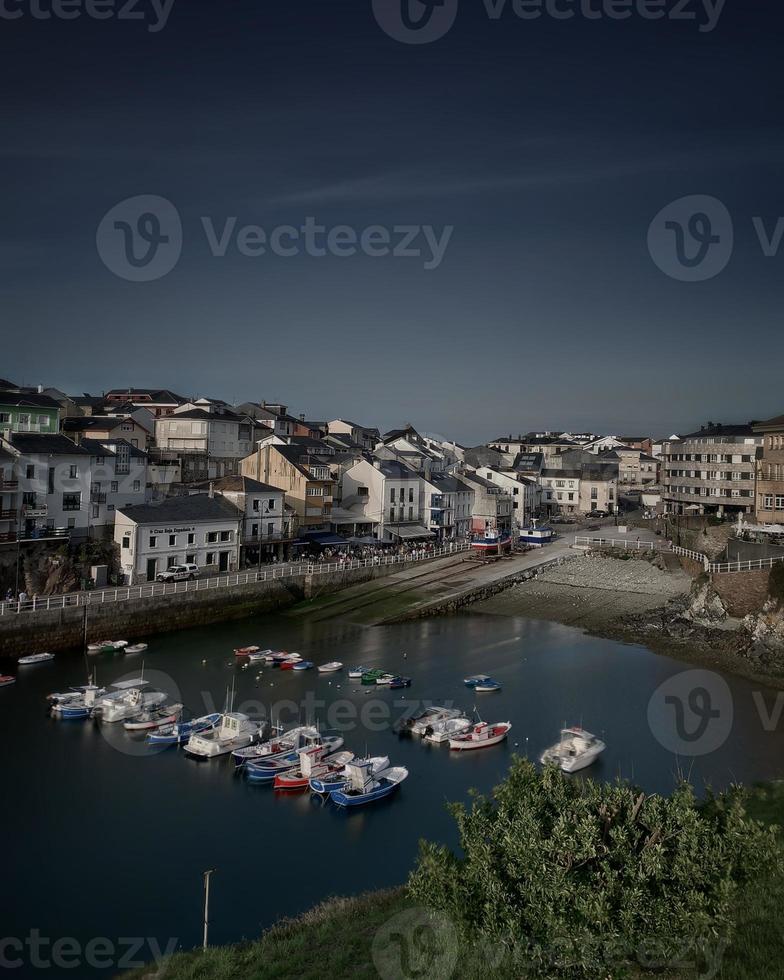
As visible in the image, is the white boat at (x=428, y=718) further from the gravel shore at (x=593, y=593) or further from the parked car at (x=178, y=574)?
the parked car at (x=178, y=574)

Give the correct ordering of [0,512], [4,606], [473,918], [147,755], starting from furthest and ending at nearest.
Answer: [0,512], [4,606], [147,755], [473,918]

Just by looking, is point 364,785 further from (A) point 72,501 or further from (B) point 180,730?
(A) point 72,501

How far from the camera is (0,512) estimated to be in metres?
34.4

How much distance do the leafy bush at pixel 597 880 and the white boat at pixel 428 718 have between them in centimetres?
1490

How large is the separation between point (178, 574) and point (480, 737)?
21.2 meters

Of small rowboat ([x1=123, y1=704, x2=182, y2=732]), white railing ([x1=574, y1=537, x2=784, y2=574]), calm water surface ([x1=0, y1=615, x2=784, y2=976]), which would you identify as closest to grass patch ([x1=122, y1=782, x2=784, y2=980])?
calm water surface ([x1=0, y1=615, x2=784, y2=976])

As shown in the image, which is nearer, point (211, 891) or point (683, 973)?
point (683, 973)

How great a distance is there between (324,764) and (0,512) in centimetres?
2330

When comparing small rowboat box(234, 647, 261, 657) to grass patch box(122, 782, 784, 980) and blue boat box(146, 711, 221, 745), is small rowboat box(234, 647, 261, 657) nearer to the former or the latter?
blue boat box(146, 711, 221, 745)

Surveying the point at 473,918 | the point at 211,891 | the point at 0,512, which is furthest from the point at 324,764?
the point at 0,512

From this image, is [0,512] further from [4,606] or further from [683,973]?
[683,973]

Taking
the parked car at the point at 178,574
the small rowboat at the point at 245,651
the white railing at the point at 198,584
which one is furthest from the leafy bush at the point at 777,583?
the parked car at the point at 178,574

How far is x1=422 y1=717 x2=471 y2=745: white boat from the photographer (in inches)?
894

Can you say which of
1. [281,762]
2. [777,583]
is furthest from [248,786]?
[777,583]
